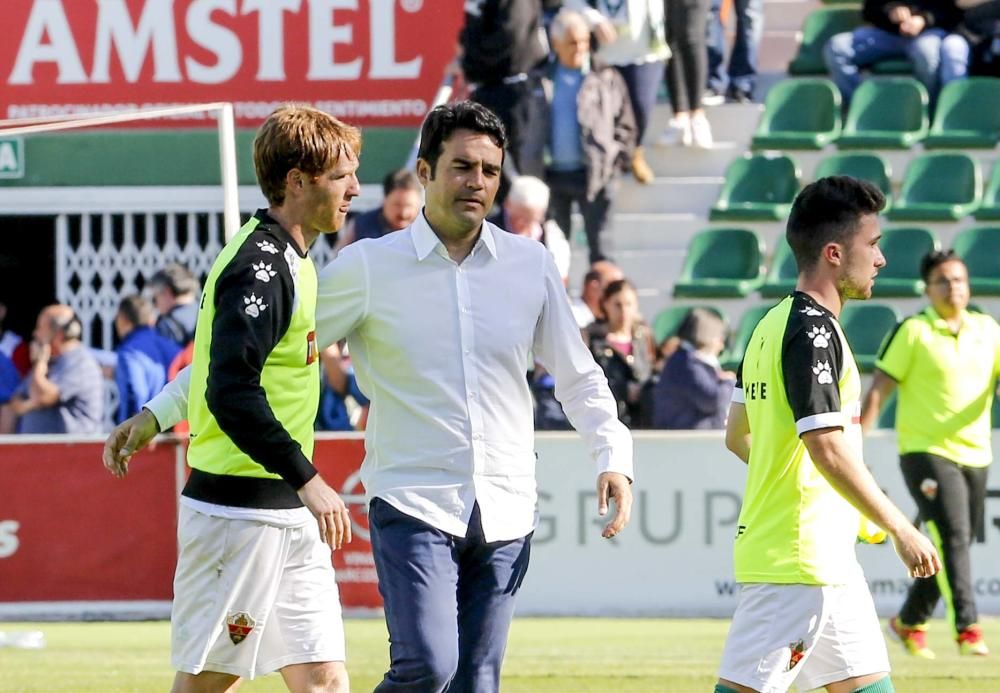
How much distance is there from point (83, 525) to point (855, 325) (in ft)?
19.5

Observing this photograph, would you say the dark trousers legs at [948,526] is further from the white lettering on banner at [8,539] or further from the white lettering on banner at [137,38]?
the white lettering on banner at [137,38]

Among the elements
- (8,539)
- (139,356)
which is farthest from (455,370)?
(139,356)

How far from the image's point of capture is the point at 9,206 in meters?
16.0

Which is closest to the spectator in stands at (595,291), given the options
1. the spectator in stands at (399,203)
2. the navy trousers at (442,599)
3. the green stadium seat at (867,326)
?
the spectator in stands at (399,203)

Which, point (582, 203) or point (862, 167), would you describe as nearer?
point (582, 203)

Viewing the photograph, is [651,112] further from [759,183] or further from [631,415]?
[631,415]

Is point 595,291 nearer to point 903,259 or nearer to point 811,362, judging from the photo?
point 903,259

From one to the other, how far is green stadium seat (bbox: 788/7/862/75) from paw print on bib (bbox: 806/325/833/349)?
37.2 feet

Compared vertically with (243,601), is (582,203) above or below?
above

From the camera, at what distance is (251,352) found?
4902mm

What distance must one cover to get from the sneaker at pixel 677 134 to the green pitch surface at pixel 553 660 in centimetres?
519

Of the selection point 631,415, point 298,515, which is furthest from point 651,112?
point 298,515

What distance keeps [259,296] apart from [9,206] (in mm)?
11654

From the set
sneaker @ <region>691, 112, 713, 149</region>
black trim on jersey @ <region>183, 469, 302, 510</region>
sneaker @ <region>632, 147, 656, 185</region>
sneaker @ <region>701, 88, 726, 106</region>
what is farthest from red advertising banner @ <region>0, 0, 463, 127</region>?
black trim on jersey @ <region>183, 469, 302, 510</region>
